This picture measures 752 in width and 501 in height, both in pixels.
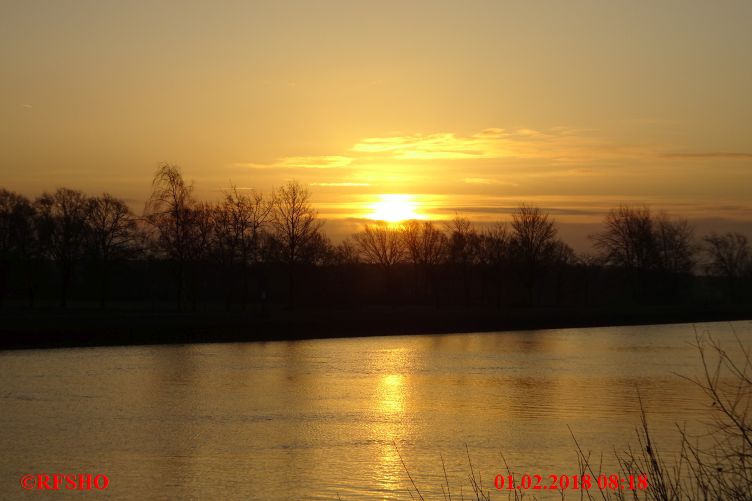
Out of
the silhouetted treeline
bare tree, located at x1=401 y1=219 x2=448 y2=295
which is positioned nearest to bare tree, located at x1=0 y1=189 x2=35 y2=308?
the silhouetted treeline

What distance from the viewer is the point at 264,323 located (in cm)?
5450

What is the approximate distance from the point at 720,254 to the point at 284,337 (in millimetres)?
89267

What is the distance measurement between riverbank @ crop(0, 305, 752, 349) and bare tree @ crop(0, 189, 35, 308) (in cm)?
695

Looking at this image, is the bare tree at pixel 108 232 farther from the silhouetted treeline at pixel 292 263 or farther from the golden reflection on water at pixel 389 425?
the golden reflection on water at pixel 389 425

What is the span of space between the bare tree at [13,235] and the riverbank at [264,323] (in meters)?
6.95

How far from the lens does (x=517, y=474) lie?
1459cm

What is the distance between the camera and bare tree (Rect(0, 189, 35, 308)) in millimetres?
66000

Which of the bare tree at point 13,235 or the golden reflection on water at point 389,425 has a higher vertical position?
the bare tree at point 13,235

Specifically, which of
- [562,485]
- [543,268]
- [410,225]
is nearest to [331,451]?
[562,485]

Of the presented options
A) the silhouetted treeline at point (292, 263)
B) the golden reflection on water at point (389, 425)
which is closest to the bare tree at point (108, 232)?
the silhouetted treeline at point (292, 263)

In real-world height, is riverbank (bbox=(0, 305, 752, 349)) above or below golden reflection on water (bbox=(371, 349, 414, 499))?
above

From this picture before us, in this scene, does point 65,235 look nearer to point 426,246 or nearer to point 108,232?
point 108,232

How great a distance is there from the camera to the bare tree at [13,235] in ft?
217

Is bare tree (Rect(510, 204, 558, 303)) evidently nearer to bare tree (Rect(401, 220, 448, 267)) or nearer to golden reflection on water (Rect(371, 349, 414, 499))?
bare tree (Rect(401, 220, 448, 267))
